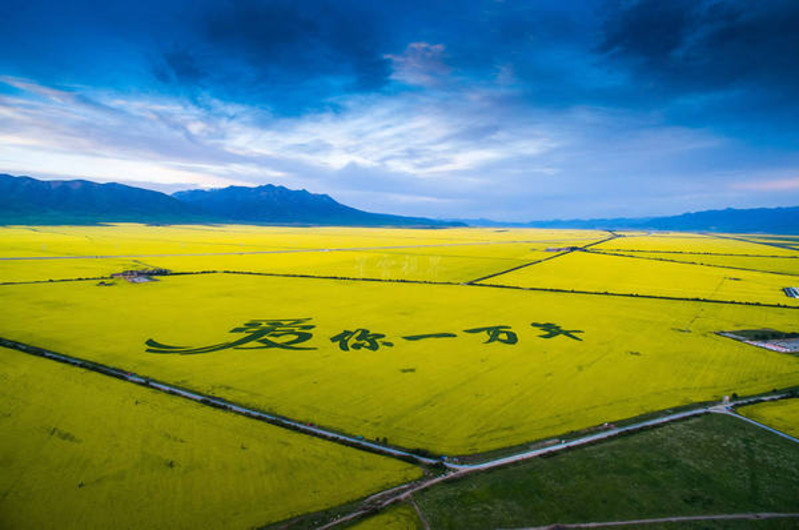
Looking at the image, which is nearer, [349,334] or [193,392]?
[193,392]

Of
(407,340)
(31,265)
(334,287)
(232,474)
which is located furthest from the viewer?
(31,265)

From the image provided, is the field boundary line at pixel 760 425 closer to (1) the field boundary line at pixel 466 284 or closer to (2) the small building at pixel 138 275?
(1) the field boundary line at pixel 466 284

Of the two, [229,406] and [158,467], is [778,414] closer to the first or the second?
[229,406]

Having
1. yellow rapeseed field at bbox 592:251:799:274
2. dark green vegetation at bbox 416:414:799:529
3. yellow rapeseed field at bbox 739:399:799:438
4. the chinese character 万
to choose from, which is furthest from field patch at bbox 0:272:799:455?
yellow rapeseed field at bbox 592:251:799:274

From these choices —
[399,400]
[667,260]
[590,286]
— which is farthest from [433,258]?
[399,400]

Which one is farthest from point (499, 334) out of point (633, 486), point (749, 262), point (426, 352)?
point (749, 262)

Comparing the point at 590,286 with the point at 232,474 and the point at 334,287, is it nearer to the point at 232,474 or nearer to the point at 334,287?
the point at 334,287
